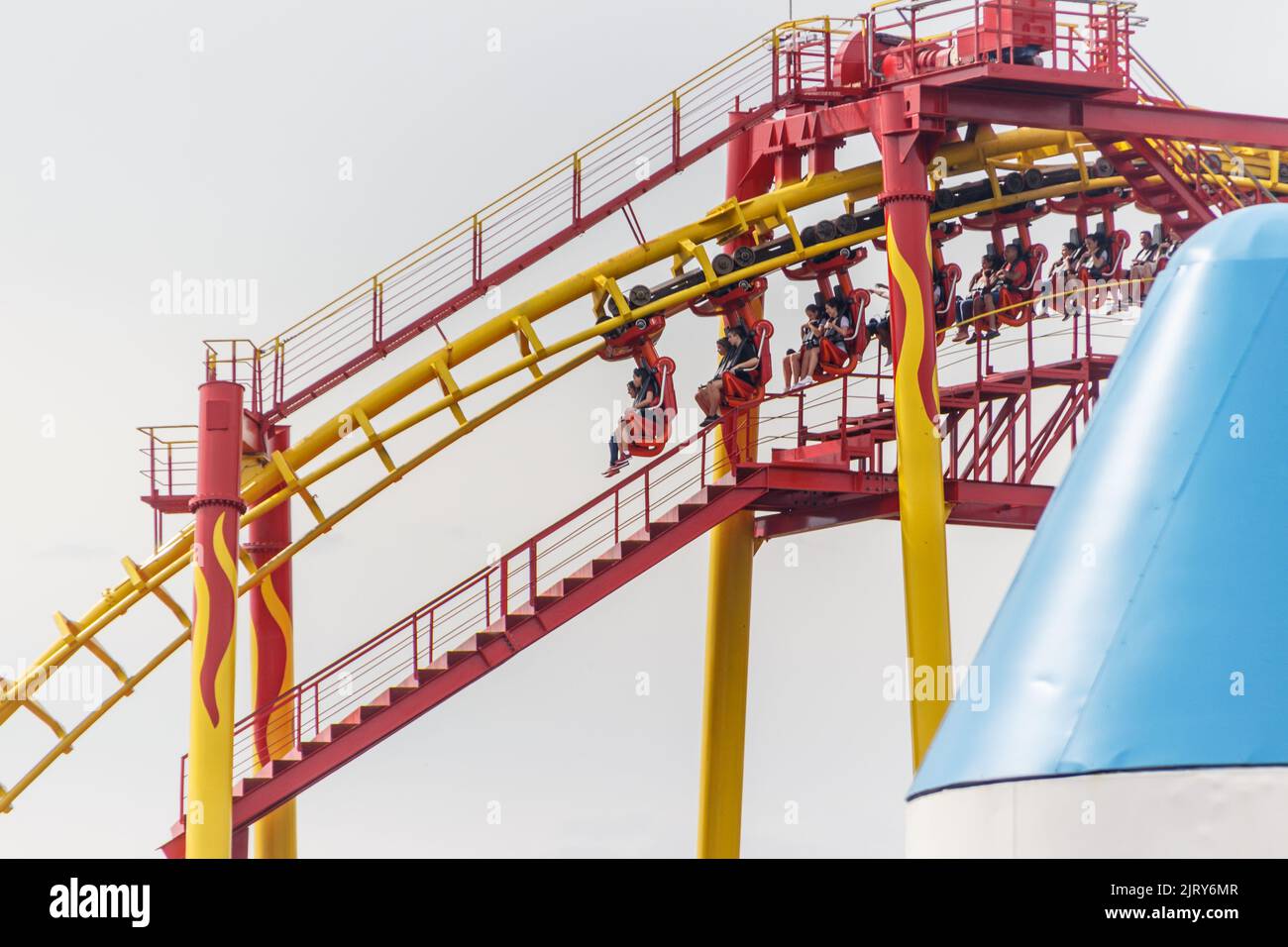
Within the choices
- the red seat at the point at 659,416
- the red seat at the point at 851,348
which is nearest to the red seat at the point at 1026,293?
the red seat at the point at 851,348

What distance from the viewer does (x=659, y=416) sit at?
37.7 meters

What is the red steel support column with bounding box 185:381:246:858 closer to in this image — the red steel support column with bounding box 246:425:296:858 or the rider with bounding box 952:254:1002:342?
the red steel support column with bounding box 246:425:296:858

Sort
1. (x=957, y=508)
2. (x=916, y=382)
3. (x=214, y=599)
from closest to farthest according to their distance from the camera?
(x=214, y=599) → (x=916, y=382) → (x=957, y=508)

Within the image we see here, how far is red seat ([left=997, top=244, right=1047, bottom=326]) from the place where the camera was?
4169cm

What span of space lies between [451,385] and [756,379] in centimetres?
496

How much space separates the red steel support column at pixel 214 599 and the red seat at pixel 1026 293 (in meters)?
13.3

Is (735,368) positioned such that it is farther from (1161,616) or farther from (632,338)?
(1161,616)

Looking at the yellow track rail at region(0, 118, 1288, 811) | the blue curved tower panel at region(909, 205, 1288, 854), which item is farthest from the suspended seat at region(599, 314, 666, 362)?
the blue curved tower panel at region(909, 205, 1288, 854)

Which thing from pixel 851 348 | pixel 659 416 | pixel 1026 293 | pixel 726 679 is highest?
pixel 1026 293

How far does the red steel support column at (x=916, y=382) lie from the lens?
35938 mm

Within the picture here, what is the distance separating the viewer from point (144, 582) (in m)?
37.4

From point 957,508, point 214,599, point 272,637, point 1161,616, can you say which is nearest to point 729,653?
point 957,508
